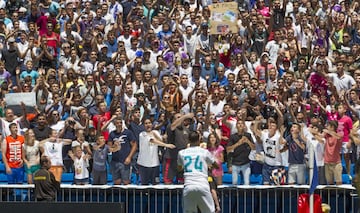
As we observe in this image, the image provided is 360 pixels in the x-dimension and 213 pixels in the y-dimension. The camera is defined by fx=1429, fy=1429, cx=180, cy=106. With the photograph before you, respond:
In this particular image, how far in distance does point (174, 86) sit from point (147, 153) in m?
2.87

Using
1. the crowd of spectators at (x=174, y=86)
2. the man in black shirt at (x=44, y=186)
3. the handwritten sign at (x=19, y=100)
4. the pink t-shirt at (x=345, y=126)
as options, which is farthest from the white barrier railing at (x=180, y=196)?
the handwritten sign at (x=19, y=100)

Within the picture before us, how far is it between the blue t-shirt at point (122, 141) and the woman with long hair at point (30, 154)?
1.53m

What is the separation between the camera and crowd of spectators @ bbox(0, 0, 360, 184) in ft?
95.1

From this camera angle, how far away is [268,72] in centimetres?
3231

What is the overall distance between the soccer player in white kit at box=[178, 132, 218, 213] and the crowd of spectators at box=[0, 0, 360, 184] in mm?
3519

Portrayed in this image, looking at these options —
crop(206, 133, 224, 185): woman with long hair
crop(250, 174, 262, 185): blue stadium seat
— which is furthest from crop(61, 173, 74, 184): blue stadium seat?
crop(250, 174, 262, 185): blue stadium seat

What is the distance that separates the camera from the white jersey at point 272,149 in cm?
2869

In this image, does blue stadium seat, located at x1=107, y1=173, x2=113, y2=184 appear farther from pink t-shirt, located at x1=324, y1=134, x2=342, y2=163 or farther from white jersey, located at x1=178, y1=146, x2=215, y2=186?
white jersey, located at x1=178, y1=146, x2=215, y2=186

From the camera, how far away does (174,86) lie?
3144 cm

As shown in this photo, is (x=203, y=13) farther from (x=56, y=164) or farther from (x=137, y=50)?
(x=56, y=164)

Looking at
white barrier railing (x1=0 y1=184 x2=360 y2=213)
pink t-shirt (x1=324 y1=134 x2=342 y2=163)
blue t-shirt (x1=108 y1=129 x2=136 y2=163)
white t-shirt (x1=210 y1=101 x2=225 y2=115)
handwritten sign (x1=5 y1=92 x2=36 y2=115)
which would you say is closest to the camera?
white barrier railing (x1=0 y1=184 x2=360 y2=213)

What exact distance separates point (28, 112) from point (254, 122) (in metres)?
5.24

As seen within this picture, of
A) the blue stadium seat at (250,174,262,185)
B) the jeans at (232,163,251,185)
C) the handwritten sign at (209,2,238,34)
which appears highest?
the handwritten sign at (209,2,238,34)

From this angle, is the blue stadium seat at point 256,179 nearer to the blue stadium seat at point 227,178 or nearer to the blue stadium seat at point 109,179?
the blue stadium seat at point 227,178
